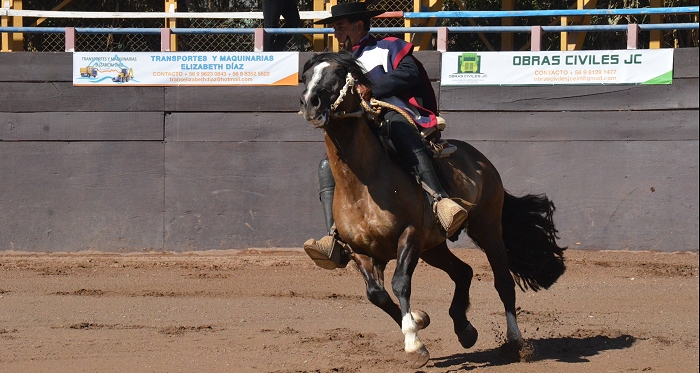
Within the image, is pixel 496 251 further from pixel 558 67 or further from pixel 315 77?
pixel 558 67

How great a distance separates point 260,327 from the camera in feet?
24.4

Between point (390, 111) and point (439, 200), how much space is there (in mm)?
805

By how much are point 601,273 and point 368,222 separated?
A: 514 cm

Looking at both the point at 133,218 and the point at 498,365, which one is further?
the point at 133,218

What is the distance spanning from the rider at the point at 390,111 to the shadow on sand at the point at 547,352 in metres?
0.93

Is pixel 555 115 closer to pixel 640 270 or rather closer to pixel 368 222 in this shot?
pixel 640 270

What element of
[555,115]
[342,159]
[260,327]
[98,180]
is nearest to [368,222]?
[342,159]

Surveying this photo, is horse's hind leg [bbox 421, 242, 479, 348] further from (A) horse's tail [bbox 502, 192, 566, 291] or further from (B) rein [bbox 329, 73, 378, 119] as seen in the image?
(B) rein [bbox 329, 73, 378, 119]

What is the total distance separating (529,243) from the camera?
7.36 m

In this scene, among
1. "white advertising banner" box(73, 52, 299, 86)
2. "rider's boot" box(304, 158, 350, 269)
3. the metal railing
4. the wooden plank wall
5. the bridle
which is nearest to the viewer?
the bridle

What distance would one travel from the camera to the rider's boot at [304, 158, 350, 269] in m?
6.06

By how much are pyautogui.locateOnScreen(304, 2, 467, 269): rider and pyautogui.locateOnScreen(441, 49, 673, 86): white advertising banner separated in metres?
4.85

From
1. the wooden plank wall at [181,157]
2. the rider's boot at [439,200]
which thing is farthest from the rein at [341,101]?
the wooden plank wall at [181,157]

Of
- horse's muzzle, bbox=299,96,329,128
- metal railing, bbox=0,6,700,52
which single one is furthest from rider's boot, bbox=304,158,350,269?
metal railing, bbox=0,6,700,52
